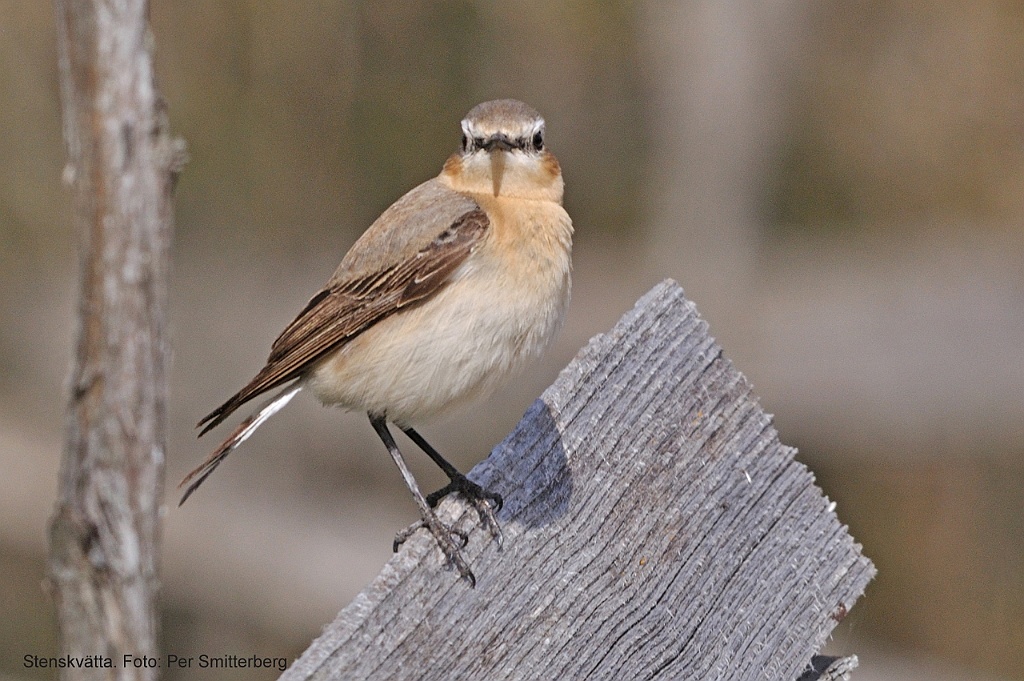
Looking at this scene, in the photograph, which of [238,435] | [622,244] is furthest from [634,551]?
[622,244]

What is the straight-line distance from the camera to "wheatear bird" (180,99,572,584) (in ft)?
12.0

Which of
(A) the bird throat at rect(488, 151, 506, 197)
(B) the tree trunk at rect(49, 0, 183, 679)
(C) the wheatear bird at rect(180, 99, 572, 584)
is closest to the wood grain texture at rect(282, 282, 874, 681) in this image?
(C) the wheatear bird at rect(180, 99, 572, 584)

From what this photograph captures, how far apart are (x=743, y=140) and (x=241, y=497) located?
3.66 metres

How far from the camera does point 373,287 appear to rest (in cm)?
387

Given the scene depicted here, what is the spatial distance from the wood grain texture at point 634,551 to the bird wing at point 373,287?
2.51 ft

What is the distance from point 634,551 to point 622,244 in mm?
4671

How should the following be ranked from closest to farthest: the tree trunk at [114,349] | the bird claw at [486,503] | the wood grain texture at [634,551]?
the tree trunk at [114,349], the wood grain texture at [634,551], the bird claw at [486,503]

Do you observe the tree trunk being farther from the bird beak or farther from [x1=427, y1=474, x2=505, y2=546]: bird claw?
the bird beak

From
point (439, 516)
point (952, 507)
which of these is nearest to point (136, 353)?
point (439, 516)

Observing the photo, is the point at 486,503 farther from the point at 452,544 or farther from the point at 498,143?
the point at 498,143

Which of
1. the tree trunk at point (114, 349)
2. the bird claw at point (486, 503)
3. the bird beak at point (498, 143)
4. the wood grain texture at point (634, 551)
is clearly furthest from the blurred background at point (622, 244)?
the tree trunk at point (114, 349)

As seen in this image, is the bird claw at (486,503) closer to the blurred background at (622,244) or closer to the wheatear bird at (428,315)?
the wheatear bird at (428,315)

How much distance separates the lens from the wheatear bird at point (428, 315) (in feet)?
12.0

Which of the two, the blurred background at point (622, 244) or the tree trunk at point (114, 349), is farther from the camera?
the blurred background at point (622, 244)
